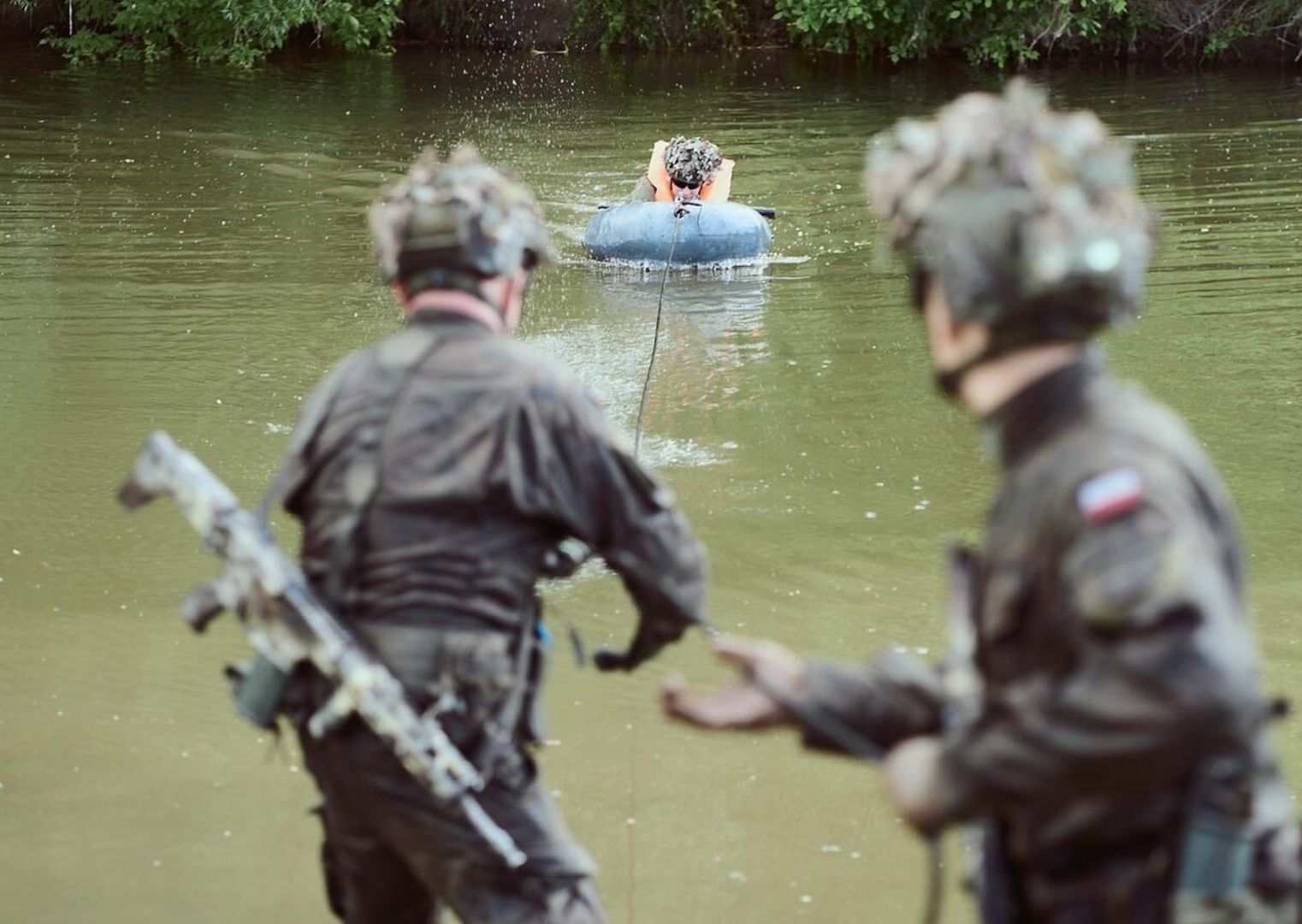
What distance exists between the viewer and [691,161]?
14.0 m

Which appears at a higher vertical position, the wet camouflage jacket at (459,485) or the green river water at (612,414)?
the wet camouflage jacket at (459,485)

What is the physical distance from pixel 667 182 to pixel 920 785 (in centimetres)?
1203

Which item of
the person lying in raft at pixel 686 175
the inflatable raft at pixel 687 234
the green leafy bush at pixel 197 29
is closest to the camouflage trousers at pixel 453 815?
the inflatable raft at pixel 687 234

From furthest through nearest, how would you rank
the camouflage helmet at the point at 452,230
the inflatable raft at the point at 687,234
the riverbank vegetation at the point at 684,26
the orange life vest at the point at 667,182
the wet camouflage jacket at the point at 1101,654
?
the riverbank vegetation at the point at 684,26
the orange life vest at the point at 667,182
the inflatable raft at the point at 687,234
the camouflage helmet at the point at 452,230
the wet camouflage jacket at the point at 1101,654

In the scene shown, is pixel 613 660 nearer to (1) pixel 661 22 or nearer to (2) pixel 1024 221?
(2) pixel 1024 221

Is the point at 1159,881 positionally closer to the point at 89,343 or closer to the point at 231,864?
the point at 231,864

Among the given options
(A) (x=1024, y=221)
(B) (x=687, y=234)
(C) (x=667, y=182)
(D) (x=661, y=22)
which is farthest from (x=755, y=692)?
(D) (x=661, y=22)

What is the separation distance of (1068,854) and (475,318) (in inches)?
65.2

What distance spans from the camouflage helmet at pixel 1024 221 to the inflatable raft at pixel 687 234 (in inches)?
426

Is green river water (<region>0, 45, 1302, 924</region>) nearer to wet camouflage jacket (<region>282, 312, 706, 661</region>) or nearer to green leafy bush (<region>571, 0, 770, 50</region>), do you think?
wet camouflage jacket (<region>282, 312, 706, 661</region>)

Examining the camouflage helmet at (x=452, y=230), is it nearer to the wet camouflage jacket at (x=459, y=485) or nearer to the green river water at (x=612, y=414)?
the wet camouflage jacket at (x=459, y=485)

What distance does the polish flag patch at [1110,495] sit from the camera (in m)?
2.36

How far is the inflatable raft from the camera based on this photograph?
13.7 meters

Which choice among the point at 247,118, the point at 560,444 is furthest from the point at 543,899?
the point at 247,118
